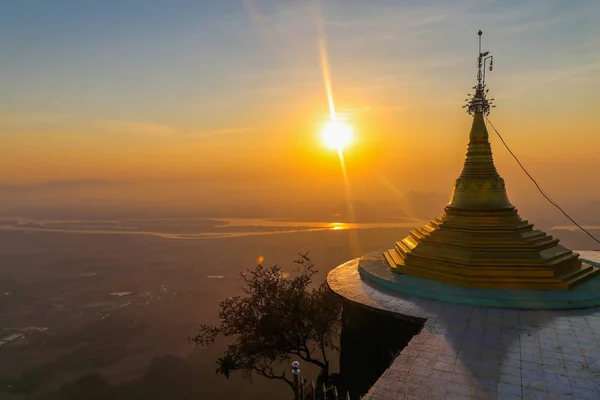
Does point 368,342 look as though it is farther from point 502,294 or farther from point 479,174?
point 479,174

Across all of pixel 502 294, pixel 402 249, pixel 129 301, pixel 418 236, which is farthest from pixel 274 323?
pixel 129 301

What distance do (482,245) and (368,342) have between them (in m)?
4.88

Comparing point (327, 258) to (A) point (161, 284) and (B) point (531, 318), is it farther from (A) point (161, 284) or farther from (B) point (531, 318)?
(B) point (531, 318)

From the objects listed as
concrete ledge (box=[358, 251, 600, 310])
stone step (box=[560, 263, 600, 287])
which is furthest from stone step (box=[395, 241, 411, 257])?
stone step (box=[560, 263, 600, 287])

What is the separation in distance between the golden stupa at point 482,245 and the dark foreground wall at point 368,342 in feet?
9.04

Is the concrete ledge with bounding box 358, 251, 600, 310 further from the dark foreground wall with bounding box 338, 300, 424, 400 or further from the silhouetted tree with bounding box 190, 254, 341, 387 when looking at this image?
the silhouetted tree with bounding box 190, 254, 341, 387

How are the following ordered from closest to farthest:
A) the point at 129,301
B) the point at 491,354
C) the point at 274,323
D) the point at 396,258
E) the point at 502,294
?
the point at 491,354, the point at 502,294, the point at 274,323, the point at 396,258, the point at 129,301

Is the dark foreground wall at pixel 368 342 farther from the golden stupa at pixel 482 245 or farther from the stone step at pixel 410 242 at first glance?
the stone step at pixel 410 242

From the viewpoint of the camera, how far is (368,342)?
415 inches

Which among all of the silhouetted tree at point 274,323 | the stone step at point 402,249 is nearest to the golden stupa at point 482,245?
the stone step at point 402,249

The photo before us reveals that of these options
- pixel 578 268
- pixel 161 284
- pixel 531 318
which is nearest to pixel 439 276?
pixel 531 318

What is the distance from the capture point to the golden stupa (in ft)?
36.1

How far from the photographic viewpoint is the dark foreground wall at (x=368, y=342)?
9.74 m

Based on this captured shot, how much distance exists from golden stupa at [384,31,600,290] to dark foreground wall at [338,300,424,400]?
276 cm
